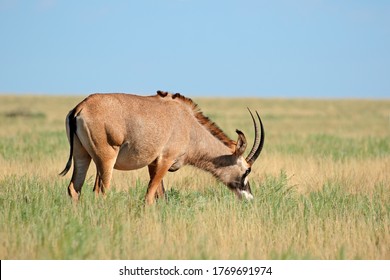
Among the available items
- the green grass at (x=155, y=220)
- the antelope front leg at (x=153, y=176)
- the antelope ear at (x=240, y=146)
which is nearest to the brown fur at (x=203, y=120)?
the antelope ear at (x=240, y=146)

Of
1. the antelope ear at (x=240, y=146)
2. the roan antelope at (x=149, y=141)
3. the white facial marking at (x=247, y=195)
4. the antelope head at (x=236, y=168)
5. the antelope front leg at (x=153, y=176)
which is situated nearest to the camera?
the roan antelope at (x=149, y=141)

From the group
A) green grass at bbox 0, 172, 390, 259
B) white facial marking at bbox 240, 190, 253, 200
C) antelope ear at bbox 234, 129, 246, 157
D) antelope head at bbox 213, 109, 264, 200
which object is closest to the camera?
green grass at bbox 0, 172, 390, 259

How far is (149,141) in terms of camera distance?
33.7 ft

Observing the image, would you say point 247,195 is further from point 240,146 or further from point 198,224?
point 198,224

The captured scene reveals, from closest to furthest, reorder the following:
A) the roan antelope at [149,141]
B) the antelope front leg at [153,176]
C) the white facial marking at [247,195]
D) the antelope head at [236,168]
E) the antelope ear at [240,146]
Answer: the roan antelope at [149,141] → the antelope front leg at [153,176] → the white facial marking at [247,195] → the antelope ear at [240,146] → the antelope head at [236,168]

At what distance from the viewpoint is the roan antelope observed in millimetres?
9703

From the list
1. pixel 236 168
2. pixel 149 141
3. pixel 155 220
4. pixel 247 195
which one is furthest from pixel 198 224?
pixel 236 168

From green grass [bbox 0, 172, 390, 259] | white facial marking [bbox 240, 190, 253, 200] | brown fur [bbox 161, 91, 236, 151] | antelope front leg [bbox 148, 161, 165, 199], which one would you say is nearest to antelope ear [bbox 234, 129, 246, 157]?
brown fur [bbox 161, 91, 236, 151]

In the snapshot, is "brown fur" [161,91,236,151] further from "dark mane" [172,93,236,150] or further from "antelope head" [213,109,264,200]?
"antelope head" [213,109,264,200]

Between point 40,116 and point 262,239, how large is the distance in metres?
41.9

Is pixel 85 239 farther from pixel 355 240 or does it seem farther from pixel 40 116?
pixel 40 116

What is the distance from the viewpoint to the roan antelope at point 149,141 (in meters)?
9.70

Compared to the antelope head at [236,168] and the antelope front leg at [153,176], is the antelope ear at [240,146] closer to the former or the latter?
the antelope head at [236,168]

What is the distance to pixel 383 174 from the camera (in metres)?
14.5
